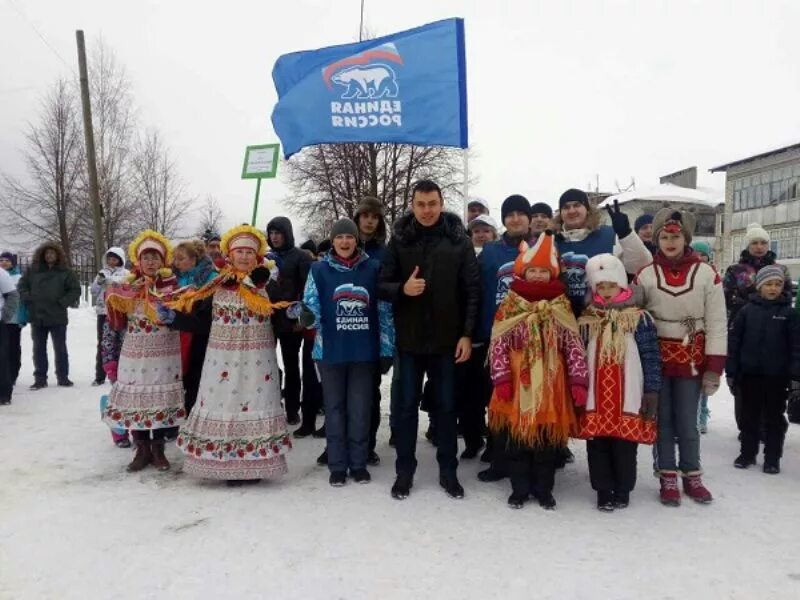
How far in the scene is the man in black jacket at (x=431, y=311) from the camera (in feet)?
13.3

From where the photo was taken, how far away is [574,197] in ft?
14.0

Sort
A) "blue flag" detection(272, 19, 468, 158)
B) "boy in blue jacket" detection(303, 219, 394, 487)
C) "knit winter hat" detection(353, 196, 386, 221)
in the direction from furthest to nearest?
"blue flag" detection(272, 19, 468, 158) < "knit winter hat" detection(353, 196, 386, 221) < "boy in blue jacket" detection(303, 219, 394, 487)

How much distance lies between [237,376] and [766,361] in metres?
Result: 3.95

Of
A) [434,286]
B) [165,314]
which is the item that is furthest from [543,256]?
[165,314]

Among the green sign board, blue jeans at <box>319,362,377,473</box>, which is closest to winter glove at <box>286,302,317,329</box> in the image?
blue jeans at <box>319,362,377,473</box>

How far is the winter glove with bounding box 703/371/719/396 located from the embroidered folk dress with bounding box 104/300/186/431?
375 centimetres

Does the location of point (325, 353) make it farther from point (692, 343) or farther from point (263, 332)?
point (692, 343)

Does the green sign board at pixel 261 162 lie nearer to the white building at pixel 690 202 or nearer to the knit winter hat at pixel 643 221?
the knit winter hat at pixel 643 221

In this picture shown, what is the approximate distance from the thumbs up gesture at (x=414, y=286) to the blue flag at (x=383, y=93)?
6.32 ft

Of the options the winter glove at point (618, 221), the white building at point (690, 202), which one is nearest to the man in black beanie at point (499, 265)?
the winter glove at point (618, 221)

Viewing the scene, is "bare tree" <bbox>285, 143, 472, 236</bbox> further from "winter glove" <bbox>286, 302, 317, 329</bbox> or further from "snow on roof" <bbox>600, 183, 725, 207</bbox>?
"snow on roof" <bbox>600, 183, 725, 207</bbox>

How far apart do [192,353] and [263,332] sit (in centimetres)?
139

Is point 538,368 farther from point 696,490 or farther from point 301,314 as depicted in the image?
point 301,314

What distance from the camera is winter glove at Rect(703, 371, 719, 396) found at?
3.91m
